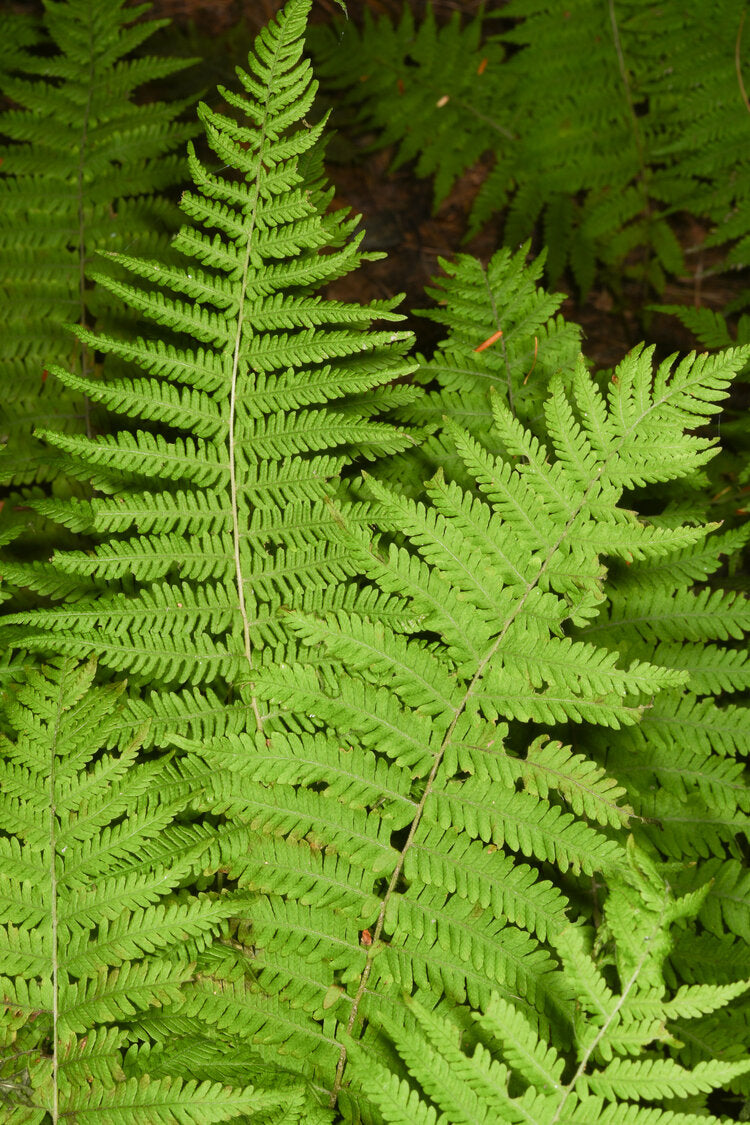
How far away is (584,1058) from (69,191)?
2945 mm

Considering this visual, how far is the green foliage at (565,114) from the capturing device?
145 inches

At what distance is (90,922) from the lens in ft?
5.07

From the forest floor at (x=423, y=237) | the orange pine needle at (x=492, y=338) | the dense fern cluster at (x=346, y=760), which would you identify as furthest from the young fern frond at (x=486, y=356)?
the forest floor at (x=423, y=237)

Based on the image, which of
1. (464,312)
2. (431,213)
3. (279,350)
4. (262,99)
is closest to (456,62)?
(431,213)

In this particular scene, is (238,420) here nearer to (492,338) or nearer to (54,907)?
(492,338)

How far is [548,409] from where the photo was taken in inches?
68.7

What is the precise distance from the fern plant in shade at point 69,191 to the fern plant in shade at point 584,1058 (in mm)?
2058

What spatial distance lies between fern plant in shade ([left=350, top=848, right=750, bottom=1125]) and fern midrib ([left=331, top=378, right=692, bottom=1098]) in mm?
183

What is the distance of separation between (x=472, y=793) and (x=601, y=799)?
0.26 meters

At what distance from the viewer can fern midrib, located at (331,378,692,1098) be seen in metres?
1.57

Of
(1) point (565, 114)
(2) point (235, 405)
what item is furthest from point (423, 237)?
(2) point (235, 405)

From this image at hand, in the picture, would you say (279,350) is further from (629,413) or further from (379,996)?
(379,996)

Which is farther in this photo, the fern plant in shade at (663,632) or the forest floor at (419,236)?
the forest floor at (419,236)

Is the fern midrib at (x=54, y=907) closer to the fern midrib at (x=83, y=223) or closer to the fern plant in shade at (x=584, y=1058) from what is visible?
the fern plant in shade at (x=584, y=1058)
